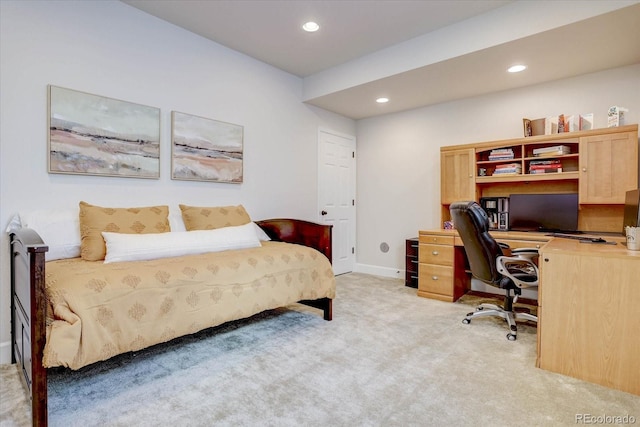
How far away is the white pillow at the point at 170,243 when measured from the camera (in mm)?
2168

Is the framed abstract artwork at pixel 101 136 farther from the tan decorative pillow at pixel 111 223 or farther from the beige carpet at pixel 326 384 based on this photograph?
the beige carpet at pixel 326 384

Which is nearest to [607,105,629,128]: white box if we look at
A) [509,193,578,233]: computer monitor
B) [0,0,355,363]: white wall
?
[509,193,578,233]: computer monitor

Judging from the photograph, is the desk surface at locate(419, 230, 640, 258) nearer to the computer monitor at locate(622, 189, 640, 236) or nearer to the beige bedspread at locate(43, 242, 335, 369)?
the computer monitor at locate(622, 189, 640, 236)

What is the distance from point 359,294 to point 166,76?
9.79 ft

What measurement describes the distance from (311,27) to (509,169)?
252 cm

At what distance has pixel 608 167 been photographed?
3.03 m

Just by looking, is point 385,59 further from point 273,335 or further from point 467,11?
point 273,335

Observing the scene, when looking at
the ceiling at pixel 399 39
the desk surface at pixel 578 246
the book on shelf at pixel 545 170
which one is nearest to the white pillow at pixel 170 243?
the ceiling at pixel 399 39

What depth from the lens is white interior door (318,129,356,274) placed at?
471 cm

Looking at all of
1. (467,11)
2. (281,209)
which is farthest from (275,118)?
(467,11)

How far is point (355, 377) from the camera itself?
1.98m

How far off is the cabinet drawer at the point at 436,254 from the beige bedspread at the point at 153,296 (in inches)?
63.4

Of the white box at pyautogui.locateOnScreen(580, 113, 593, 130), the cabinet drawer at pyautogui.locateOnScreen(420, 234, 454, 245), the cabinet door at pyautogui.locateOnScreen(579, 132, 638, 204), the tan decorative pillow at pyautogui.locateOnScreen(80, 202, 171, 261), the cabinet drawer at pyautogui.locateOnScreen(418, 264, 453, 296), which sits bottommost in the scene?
the cabinet drawer at pyautogui.locateOnScreen(418, 264, 453, 296)

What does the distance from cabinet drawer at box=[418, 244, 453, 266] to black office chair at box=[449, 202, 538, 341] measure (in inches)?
27.1
